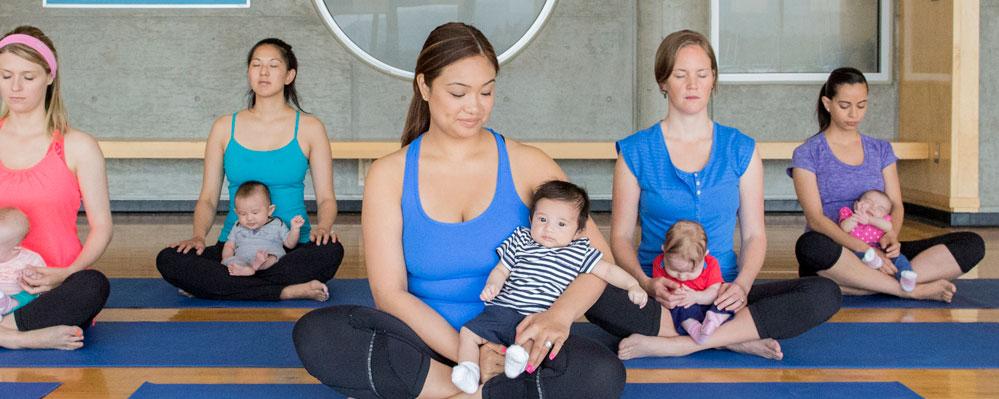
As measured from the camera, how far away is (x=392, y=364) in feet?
7.43

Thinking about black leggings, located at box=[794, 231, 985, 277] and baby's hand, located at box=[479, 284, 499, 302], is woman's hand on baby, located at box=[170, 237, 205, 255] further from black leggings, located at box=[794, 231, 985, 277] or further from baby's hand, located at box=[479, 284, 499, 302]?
black leggings, located at box=[794, 231, 985, 277]

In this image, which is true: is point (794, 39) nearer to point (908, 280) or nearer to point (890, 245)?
point (890, 245)

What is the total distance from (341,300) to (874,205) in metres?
1.94

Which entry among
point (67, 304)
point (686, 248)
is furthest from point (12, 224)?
point (686, 248)

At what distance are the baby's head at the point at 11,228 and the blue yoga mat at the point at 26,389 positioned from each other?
46 centimetres

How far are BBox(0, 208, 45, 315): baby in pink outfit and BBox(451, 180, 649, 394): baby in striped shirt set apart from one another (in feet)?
4.59

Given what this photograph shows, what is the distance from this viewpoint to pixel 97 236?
3.16m

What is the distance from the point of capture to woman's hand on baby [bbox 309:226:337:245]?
3.94 metres

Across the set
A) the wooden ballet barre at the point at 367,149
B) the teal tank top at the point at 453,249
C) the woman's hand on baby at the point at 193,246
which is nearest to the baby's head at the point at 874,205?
the teal tank top at the point at 453,249

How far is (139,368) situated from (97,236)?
20.7 inches

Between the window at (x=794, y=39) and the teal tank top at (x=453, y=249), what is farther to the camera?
the window at (x=794, y=39)

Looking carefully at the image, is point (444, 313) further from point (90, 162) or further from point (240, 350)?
point (90, 162)

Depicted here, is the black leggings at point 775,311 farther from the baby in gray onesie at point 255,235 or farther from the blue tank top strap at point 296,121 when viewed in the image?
the blue tank top strap at point 296,121

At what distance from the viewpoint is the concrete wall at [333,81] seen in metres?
6.89
